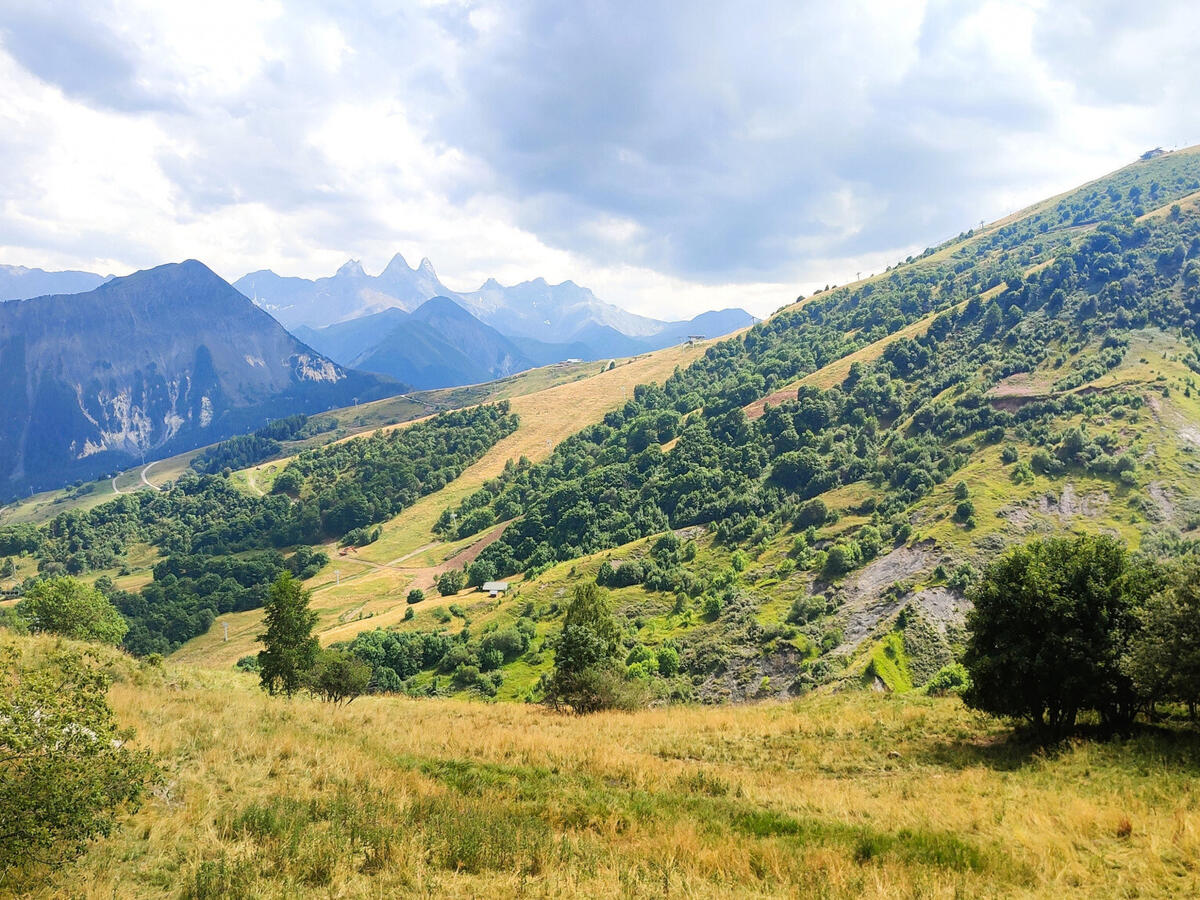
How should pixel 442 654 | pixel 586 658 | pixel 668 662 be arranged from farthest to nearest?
1. pixel 442 654
2. pixel 668 662
3. pixel 586 658

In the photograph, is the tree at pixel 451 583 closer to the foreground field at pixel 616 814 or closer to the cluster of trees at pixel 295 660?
the cluster of trees at pixel 295 660

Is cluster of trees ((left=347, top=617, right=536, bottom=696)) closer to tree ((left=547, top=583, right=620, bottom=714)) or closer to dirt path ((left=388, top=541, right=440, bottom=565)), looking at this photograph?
tree ((left=547, top=583, right=620, bottom=714))

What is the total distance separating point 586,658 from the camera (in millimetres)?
35719

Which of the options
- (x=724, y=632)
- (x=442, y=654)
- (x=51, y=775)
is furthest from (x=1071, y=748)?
(x=442, y=654)

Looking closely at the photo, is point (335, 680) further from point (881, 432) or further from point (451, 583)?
point (881, 432)

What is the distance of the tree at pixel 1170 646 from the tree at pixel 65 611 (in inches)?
2353

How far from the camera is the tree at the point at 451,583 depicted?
397ft

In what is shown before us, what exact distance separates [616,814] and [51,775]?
10.3m

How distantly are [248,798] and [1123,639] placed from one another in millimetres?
25767

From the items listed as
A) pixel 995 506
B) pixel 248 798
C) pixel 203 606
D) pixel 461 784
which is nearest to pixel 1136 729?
pixel 461 784

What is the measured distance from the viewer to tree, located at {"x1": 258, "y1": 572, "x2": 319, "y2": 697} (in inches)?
1256

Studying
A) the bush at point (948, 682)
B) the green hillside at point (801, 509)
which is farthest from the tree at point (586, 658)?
the bush at point (948, 682)

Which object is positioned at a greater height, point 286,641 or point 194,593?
point 286,641

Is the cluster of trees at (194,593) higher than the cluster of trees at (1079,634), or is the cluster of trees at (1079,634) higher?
the cluster of trees at (1079,634)
